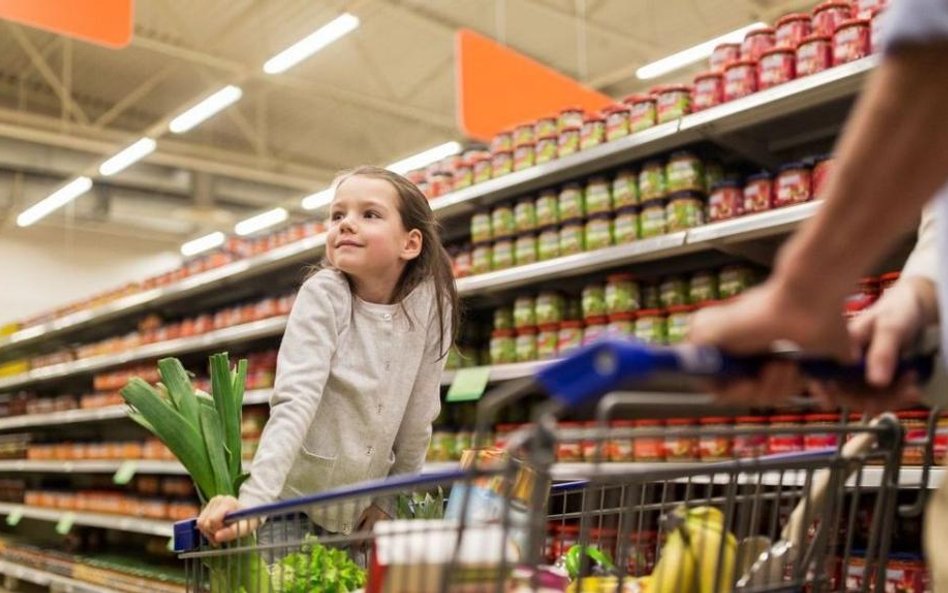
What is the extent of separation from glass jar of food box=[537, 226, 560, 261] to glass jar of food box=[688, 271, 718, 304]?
533 millimetres

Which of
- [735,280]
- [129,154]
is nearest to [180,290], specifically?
[735,280]

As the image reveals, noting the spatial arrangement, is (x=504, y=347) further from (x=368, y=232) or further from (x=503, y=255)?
(x=368, y=232)

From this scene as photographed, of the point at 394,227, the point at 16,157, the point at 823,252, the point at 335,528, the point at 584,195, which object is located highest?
the point at 16,157

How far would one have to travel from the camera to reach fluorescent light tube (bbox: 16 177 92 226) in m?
10.7

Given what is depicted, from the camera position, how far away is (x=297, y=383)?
1.74m

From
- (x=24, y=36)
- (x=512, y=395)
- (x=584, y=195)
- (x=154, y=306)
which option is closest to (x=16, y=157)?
(x=24, y=36)

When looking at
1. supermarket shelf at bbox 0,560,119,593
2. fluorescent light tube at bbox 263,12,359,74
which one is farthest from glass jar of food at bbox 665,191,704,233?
fluorescent light tube at bbox 263,12,359,74

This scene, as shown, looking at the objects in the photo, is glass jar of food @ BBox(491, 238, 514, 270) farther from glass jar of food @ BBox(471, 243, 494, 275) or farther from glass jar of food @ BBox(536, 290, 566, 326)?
glass jar of food @ BBox(536, 290, 566, 326)

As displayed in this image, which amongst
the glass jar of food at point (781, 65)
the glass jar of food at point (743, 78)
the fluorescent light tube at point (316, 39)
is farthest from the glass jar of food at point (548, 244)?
the fluorescent light tube at point (316, 39)

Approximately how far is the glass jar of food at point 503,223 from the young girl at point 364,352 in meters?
1.53

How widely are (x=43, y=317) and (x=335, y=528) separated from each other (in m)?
6.70

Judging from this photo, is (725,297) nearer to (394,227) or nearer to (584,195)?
(584,195)

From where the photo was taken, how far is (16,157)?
11.9 metres

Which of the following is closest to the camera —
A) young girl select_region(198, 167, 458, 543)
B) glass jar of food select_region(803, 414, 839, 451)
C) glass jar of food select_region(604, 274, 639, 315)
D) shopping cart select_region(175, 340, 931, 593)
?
shopping cart select_region(175, 340, 931, 593)
